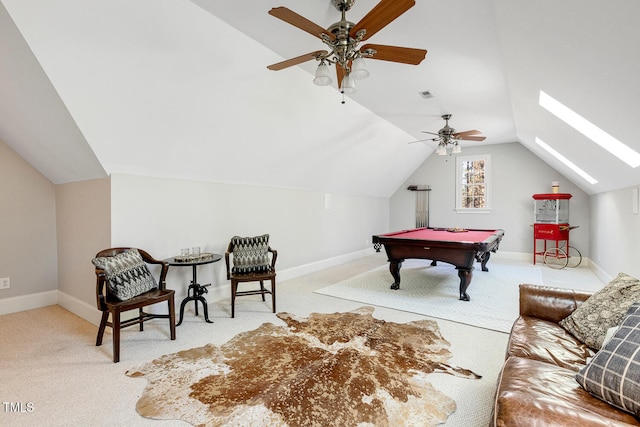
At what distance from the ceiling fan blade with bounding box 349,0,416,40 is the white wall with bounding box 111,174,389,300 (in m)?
2.60

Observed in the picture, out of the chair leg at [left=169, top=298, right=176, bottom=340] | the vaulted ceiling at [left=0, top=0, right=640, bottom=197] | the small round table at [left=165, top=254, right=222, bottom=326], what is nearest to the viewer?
the vaulted ceiling at [left=0, top=0, right=640, bottom=197]

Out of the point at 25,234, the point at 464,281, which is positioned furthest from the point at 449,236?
the point at 25,234

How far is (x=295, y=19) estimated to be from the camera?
1808mm

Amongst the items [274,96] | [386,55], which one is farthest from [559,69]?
[274,96]

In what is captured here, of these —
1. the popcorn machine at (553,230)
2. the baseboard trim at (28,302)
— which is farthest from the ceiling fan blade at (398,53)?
the popcorn machine at (553,230)

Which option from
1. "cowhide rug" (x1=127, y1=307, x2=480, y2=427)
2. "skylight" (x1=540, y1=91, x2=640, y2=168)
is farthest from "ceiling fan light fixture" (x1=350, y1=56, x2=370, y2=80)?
"cowhide rug" (x1=127, y1=307, x2=480, y2=427)

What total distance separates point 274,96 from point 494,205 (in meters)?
6.01

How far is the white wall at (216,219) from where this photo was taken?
3123mm

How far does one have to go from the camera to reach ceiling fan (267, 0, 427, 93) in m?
1.79

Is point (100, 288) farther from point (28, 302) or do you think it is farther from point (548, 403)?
point (548, 403)

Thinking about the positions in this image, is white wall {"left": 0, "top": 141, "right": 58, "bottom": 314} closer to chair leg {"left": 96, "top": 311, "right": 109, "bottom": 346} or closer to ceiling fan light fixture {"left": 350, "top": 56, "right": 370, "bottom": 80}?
chair leg {"left": 96, "top": 311, "right": 109, "bottom": 346}

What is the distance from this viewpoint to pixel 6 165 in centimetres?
346

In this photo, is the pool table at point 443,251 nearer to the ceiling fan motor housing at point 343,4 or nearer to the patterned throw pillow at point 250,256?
the patterned throw pillow at point 250,256

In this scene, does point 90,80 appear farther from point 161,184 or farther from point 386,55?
point 386,55
